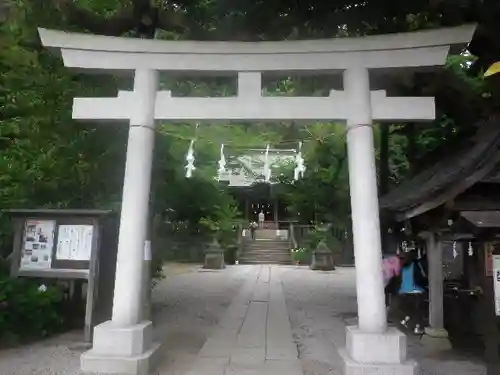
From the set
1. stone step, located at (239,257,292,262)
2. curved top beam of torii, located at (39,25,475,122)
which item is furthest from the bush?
stone step, located at (239,257,292,262)

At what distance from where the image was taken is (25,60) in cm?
888

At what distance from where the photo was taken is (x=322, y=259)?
24.2 meters

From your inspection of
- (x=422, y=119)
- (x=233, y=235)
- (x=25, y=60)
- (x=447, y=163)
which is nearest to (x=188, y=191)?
(x=25, y=60)

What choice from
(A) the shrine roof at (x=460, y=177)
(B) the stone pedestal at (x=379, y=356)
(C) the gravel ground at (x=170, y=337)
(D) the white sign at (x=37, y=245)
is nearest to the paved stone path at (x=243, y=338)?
(C) the gravel ground at (x=170, y=337)

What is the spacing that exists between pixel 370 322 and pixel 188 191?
8740 mm

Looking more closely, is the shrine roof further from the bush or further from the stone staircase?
the stone staircase

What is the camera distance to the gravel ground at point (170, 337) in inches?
247

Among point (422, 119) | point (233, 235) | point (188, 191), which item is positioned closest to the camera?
point (422, 119)

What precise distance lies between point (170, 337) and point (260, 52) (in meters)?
4.96

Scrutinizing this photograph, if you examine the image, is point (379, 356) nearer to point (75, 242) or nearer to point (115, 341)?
point (115, 341)

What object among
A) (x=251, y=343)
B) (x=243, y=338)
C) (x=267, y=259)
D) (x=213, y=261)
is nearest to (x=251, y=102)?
(x=251, y=343)

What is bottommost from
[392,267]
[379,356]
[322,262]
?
[379,356]

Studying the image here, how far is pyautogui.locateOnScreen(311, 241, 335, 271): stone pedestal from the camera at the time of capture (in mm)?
24031

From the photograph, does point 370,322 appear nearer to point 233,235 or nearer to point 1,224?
point 1,224
